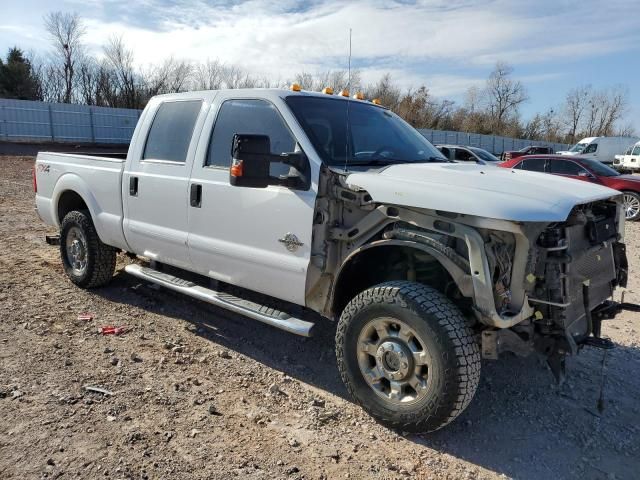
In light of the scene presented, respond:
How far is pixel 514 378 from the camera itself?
401 centimetres

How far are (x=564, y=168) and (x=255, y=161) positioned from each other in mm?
12016

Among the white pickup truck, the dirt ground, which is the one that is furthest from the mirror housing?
the dirt ground

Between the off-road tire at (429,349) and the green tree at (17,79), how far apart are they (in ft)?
150

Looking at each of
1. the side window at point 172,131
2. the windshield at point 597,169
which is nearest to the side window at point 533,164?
the windshield at point 597,169

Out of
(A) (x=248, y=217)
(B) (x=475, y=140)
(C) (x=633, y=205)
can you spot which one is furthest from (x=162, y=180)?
(B) (x=475, y=140)

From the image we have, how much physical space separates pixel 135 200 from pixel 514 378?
3592 mm

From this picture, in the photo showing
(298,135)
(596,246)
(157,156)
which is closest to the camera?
(596,246)

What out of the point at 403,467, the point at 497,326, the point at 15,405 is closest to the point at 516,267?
the point at 497,326

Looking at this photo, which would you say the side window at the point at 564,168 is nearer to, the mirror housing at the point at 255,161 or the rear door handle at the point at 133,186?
the rear door handle at the point at 133,186

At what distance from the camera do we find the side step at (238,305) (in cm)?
364

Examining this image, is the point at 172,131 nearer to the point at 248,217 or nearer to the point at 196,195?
the point at 196,195

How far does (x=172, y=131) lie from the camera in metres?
4.64

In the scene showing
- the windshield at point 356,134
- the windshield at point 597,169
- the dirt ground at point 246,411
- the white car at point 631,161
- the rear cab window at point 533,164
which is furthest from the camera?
the white car at point 631,161

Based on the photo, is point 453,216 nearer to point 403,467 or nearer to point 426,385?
point 426,385
